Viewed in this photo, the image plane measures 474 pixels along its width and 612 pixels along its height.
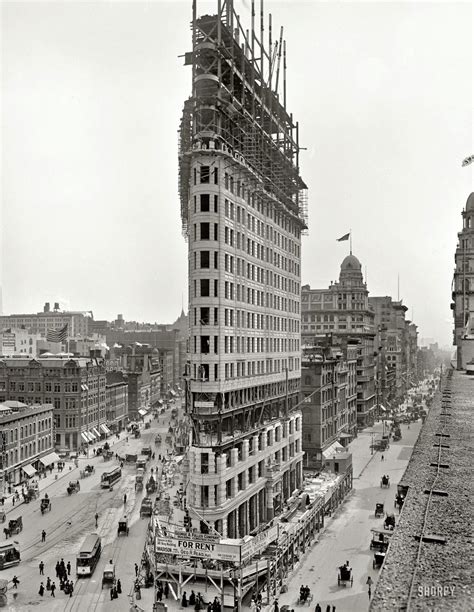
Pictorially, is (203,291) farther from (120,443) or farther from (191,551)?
(120,443)

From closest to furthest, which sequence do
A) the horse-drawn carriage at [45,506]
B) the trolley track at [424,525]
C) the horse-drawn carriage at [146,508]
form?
the trolley track at [424,525], the horse-drawn carriage at [146,508], the horse-drawn carriage at [45,506]

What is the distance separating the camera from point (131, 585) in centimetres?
4409

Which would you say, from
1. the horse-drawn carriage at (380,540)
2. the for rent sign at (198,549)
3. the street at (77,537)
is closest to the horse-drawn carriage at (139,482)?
the street at (77,537)

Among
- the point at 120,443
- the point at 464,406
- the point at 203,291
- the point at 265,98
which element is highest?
the point at 265,98

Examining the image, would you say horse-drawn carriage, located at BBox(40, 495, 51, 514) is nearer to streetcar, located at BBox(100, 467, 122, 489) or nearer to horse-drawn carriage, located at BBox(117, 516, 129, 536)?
streetcar, located at BBox(100, 467, 122, 489)

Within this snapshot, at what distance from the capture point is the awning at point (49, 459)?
87.9 meters

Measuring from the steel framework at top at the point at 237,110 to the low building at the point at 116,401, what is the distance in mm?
65578

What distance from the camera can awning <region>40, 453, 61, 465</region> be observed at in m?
87.9

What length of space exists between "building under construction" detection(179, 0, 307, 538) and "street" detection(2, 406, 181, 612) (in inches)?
307

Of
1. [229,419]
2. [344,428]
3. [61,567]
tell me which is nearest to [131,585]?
[61,567]

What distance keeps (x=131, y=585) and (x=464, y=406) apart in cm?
2866

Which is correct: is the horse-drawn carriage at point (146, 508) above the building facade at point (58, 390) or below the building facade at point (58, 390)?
below

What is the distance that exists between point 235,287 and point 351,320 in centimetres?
10045

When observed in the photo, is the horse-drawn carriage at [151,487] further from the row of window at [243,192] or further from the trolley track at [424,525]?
the trolley track at [424,525]
